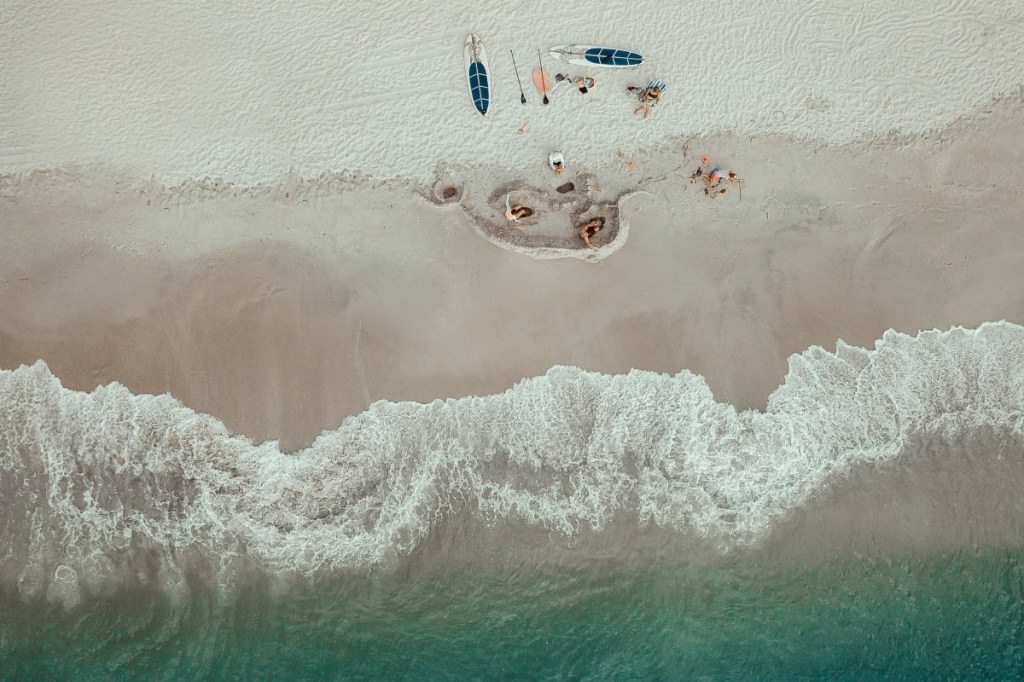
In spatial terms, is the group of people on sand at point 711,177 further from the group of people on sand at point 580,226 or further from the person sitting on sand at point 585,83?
the person sitting on sand at point 585,83

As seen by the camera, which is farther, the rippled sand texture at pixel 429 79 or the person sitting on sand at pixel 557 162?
the rippled sand texture at pixel 429 79

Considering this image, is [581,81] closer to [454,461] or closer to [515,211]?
[515,211]

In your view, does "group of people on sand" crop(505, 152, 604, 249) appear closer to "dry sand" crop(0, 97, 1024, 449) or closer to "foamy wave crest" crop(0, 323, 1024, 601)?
"dry sand" crop(0, 97, 1024, 449)

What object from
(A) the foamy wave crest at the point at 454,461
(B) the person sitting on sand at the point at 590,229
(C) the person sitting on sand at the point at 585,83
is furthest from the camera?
(C) the person sitting on sand at the point at 585,83

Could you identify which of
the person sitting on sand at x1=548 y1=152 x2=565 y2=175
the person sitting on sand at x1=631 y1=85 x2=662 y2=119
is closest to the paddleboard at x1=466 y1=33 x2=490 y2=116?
the person sitting on sand at x1=548 y1=152 x2=565 y2=175

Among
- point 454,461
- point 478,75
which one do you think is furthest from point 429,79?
point 454,461

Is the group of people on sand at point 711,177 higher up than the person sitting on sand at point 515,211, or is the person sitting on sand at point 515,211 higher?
the group of people on sand at point 711,177

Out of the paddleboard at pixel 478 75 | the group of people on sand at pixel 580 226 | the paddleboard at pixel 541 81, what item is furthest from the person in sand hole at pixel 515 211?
the paddleboard at pixel 541 81

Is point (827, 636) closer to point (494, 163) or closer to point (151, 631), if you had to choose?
point (494, 163)
